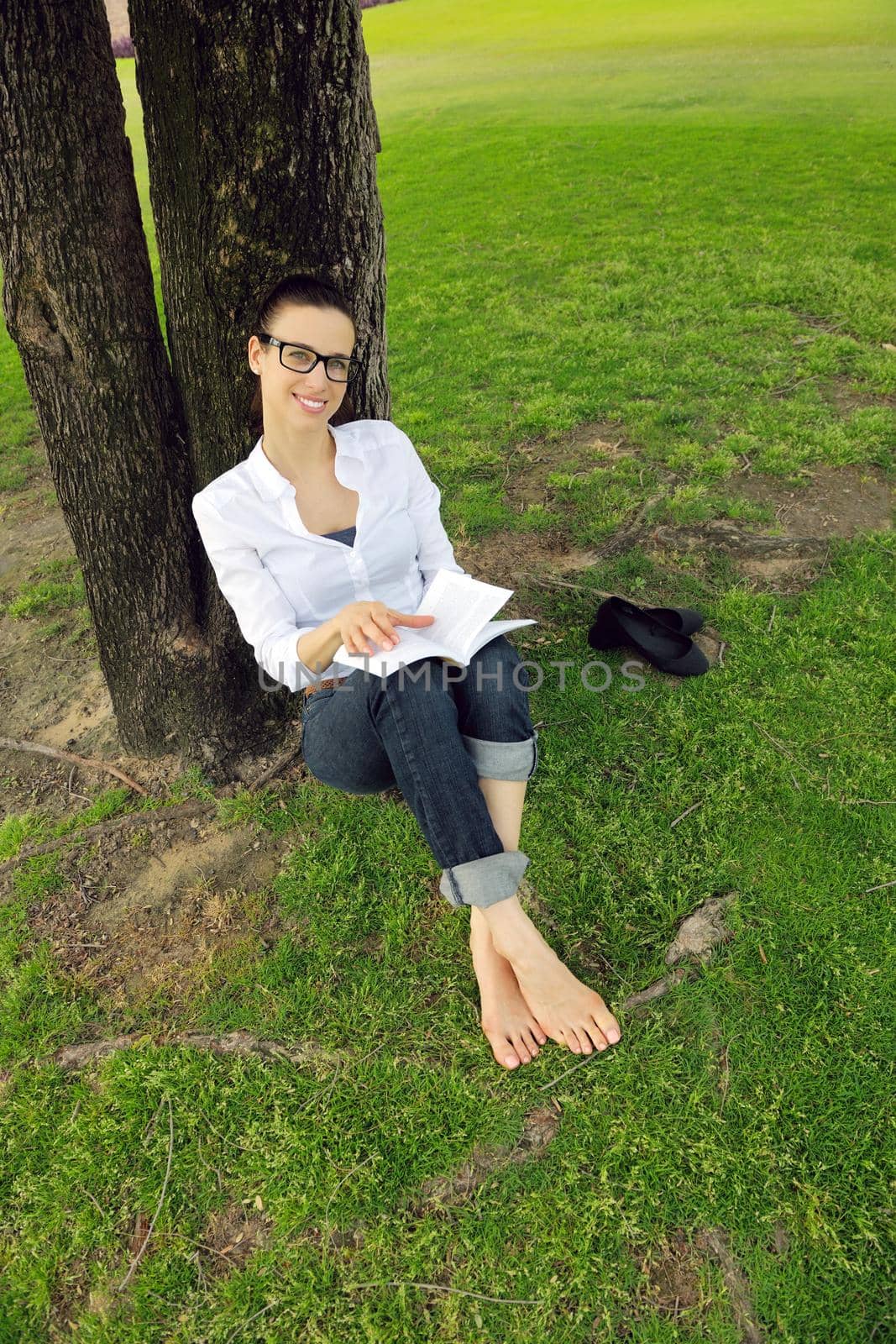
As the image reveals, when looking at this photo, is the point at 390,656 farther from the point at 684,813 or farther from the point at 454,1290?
the point at 454,1290

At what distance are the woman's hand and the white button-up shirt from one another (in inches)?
8.7

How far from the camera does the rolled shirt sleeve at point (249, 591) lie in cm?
263

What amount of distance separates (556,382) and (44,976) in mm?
5122

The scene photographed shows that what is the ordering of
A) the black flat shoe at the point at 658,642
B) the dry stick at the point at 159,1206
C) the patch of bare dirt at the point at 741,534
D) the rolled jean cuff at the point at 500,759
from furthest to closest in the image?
the patch of bare dirt at the point at 741,534 → the black flat shoe at the point at 658,642 → the rolled jean cuff at the point at 500,759 → the dry stick at the point at 159,1206

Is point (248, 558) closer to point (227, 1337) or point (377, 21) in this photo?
point (227, 1337)

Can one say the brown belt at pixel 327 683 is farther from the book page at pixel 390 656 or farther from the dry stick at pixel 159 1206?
the dry stick at pixel 159 1206

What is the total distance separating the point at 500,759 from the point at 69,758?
2.00 meters

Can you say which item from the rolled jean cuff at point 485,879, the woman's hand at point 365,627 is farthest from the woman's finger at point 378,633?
the rolled jean cuff at point 485,879

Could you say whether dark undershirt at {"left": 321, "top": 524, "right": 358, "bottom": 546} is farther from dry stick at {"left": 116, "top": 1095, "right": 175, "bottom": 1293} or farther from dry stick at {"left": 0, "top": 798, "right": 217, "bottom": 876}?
dry stick at {"left": 116, "top": 1095, "right": 175, "bottom": 1293}

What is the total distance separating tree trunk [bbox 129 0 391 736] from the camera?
2.31 meters

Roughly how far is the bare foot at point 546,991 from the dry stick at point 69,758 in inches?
64.3

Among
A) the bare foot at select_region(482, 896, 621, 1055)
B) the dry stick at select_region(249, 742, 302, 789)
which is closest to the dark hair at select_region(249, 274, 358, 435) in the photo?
the dry stick at select_region(249, 742, 302, 789)

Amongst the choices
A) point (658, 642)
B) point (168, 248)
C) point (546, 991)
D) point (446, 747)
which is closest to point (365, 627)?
point (446, 747)

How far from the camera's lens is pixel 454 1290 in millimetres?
2023
